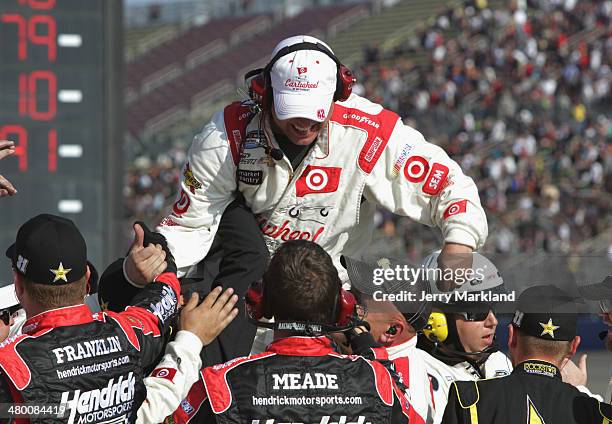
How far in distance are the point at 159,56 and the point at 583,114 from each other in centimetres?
1627

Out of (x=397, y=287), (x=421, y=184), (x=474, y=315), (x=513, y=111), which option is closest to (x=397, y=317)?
(x=397, y=287)

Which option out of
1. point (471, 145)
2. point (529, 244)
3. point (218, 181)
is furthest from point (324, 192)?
point (471, 145)

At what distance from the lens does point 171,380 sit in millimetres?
3377

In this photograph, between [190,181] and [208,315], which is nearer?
[208,315]

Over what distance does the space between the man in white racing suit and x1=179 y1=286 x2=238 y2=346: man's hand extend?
0.74 metres

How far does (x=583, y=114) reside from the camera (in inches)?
866

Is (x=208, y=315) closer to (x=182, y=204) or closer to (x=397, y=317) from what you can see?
(x=397, y=317)

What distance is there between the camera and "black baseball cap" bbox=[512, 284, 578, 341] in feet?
12.0

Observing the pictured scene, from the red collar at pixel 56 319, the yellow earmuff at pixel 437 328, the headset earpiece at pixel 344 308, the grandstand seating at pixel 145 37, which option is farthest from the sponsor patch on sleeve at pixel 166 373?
the grandstand seating at pixel 145 37

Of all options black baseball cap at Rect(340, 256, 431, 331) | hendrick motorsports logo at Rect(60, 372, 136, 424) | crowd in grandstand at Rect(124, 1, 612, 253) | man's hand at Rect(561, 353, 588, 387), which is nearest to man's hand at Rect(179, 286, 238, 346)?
hendrick motorsports logo at Rect(60, 372, 136, 424)

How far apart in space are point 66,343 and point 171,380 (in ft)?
1.10

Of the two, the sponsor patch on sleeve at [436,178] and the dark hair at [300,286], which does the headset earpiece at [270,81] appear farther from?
the dark hair at [300,286]

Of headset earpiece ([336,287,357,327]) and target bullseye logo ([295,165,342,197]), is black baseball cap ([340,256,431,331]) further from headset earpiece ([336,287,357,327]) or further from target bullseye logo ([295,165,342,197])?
headset earpiece ([336,287,357,327])

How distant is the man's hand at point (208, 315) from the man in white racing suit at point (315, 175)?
737 mm
